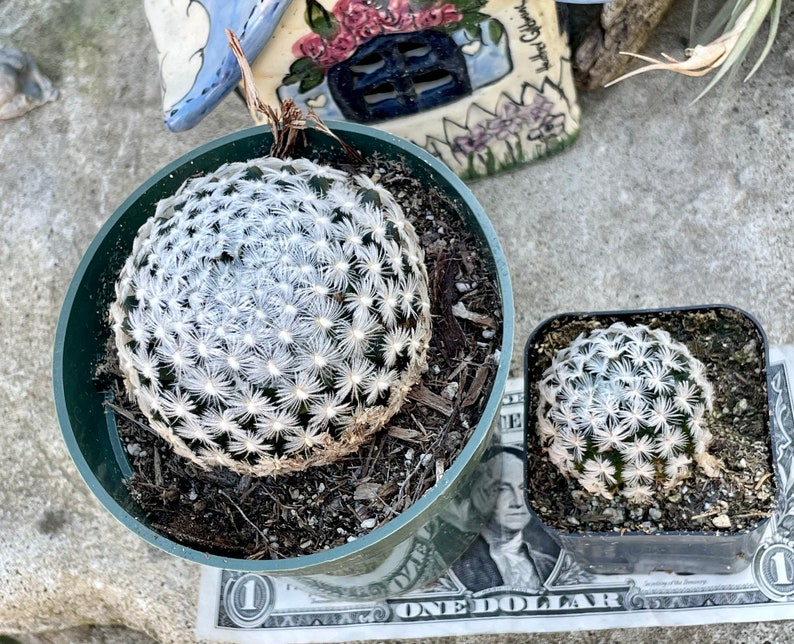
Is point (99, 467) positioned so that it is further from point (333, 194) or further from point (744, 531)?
point (744, 531)

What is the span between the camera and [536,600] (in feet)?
4.27

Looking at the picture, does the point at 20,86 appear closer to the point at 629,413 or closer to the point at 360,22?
the point at 360,22

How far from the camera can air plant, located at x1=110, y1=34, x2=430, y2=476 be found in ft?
2.49

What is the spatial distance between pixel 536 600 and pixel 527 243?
707 mm

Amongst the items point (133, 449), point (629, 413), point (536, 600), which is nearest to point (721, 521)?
point (629, 413)

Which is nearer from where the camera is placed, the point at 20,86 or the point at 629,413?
the point at 629,413

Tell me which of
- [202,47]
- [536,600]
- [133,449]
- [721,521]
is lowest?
[536,600]

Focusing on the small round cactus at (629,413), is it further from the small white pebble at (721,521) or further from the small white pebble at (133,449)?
A: the small white pebble at (133,449)

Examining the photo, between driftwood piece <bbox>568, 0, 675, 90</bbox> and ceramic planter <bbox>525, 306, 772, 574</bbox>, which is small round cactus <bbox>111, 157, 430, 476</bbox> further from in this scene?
driftwood piece <bbox>568, 0, 675, 90</bbox>

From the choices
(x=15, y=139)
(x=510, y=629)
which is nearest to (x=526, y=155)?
(x=510, y=629)

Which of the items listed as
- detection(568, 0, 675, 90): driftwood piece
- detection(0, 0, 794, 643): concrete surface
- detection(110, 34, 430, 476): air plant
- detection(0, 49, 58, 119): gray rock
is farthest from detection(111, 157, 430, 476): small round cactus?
detection(0, 49, 58, 119): gray rock

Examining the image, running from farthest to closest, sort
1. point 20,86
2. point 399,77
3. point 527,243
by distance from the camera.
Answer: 1. point 20,86
2. point 527,243
3. point 399,77

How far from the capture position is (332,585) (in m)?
1.18

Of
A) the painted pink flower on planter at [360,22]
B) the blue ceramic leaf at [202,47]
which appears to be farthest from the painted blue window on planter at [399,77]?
the blue ceramic leaf at [202,47]
